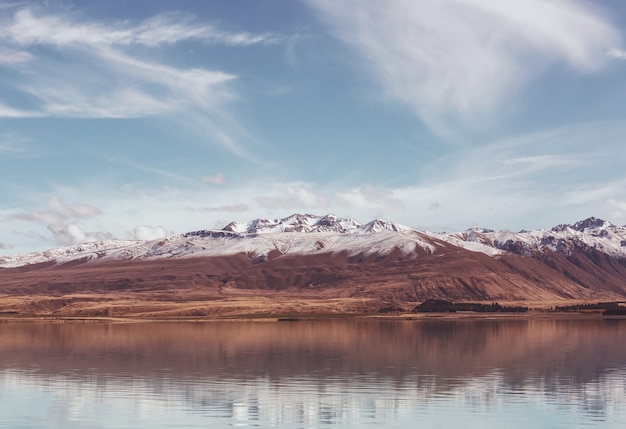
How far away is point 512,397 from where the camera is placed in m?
60.2

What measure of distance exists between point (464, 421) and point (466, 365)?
34.3m

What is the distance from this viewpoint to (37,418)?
172 feet

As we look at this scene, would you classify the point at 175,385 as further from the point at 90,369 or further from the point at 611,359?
the point at 611,359

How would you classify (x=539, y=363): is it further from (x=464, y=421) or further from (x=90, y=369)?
(x=90, y=369)

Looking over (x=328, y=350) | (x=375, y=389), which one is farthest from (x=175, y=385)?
(x=328, y=350)

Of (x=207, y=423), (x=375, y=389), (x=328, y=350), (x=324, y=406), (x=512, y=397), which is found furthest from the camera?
(x=328, y=350)

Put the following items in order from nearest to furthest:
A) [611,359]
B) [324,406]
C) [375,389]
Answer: [324,406]
[375,389]
[611,359]

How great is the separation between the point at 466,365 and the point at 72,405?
1642 inches

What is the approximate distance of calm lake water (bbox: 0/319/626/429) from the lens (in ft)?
169

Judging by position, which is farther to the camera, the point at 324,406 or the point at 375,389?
the point at 375,389

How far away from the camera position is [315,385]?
221ft

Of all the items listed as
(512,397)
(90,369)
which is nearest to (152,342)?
(90,369)

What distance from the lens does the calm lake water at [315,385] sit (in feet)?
169

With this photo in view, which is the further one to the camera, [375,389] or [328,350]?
[328,350]
